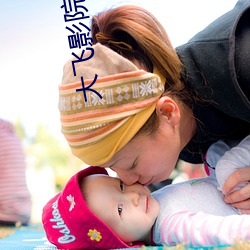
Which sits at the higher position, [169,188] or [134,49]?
[134,49]

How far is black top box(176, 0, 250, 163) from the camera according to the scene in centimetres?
106

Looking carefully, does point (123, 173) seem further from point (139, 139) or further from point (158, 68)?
point (158, 68)

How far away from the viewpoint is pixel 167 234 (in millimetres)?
1019

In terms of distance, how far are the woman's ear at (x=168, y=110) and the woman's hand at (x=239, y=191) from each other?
0.18 meters

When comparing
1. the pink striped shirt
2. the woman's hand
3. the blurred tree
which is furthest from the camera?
the blurred tree

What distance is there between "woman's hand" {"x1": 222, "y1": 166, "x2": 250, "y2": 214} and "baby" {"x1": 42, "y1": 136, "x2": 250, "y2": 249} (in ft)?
0.06

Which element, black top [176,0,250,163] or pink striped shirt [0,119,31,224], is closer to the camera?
black top [176,0,250,163]

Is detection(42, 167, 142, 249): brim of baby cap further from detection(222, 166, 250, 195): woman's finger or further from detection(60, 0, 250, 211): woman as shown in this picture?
detection(222, 166, 250, 195): woman's finger

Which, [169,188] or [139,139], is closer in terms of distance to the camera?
[139,139]

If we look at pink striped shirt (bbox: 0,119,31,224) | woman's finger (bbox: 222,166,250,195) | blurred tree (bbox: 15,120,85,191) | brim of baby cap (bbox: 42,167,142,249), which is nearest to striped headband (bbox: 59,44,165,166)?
brim of baby cap (bbox: 42,167,142,249)

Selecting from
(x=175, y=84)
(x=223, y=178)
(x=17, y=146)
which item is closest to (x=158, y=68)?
(x=175, y=84)

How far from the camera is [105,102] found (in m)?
1.00

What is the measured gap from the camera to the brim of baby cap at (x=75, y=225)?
103 cm

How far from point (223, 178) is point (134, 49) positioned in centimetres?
36
